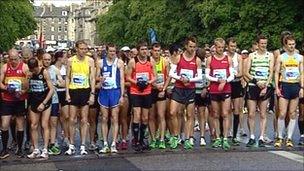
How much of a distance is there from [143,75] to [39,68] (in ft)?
6.64

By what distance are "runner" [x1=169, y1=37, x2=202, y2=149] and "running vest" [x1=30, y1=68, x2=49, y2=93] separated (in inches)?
98.8

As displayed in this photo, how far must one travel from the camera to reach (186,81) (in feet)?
43.7

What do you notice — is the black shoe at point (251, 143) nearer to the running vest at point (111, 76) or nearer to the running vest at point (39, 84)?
the running vest at point (111, 76)

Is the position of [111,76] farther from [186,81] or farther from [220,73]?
[220,73]

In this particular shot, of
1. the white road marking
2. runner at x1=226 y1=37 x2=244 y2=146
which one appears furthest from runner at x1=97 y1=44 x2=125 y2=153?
the white road marking

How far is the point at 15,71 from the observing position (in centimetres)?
1277

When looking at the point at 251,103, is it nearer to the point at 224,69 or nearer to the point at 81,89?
the point at 224,69

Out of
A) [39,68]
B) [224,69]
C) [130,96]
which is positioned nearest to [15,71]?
[39,68]

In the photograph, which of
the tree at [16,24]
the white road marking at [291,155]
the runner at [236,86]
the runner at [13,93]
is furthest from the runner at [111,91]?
the tree at [16,24]

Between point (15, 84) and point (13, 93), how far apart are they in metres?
0.17

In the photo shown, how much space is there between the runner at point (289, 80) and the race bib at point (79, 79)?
390 cm

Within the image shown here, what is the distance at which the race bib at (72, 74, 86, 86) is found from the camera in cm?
1291

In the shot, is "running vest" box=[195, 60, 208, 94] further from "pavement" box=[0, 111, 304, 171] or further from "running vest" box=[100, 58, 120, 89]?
"running vest" box=[100, 58, 120, 89]

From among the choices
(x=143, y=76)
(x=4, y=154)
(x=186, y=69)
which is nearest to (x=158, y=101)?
(x=143, y=76)
